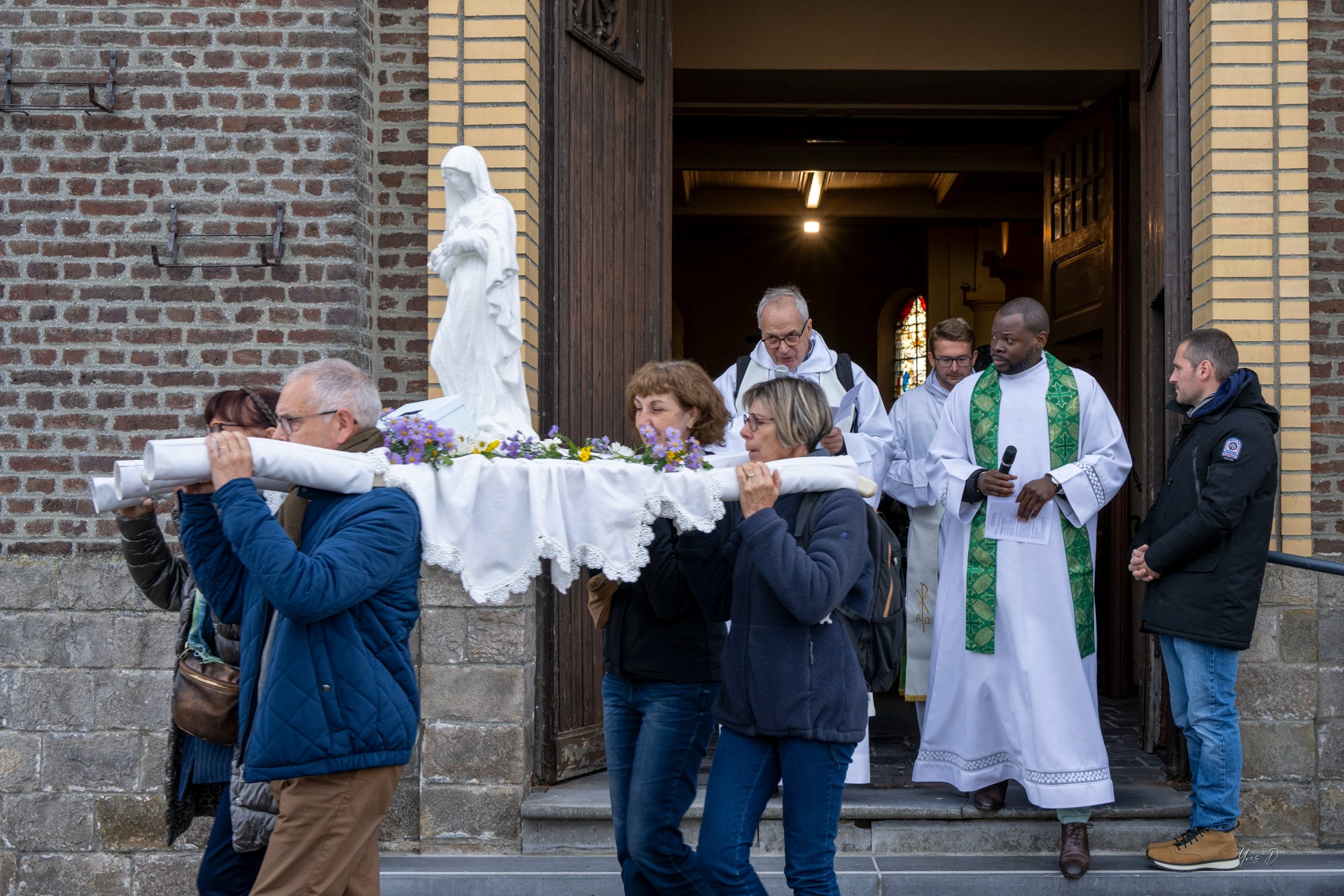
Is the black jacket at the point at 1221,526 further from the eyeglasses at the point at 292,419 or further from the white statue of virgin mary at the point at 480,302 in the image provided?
the eyeglasses at the point at 292,419

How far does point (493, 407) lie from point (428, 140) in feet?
6.12

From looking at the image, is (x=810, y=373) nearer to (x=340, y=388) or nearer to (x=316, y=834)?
(x=340, y=388)

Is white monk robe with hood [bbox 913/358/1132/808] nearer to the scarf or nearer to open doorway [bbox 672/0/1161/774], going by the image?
open doorway [bbox 672/0/1161/774]

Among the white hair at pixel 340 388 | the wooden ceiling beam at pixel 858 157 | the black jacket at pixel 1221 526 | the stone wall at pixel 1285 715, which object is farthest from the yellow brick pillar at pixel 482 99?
the wooden ceiling beam at pixel 858 157

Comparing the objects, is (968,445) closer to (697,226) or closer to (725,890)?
(725,890)

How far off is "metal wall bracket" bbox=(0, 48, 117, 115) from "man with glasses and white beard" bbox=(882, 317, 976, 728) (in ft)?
12.2

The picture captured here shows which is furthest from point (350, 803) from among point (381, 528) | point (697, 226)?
point (697, 226)

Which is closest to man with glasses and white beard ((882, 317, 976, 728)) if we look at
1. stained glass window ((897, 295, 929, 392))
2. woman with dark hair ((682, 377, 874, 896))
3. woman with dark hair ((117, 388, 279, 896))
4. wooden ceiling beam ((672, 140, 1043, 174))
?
woman with dark hair ((682, 377, 874, 896))

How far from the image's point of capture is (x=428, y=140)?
5.46 meters

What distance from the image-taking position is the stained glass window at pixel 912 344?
16.5 m

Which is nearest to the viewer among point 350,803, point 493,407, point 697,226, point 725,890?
point 350,803

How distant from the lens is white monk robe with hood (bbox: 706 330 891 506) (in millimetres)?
5348

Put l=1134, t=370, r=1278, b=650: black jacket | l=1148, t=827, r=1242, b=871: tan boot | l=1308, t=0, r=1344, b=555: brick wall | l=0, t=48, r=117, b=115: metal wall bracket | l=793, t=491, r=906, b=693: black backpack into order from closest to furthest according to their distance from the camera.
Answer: l=793, t=491, r=906, b=693: black backpack < l=1134, t=370, r=1278, b=650: black jacket < l=1148, t=827, r=1242, b=871: tan boot < l=1308, t=0, r=1344, b=555: brick wall < l=0, t=48, r=117, b=115: metal wall bracket

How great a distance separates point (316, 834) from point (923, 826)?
2.91 meters
